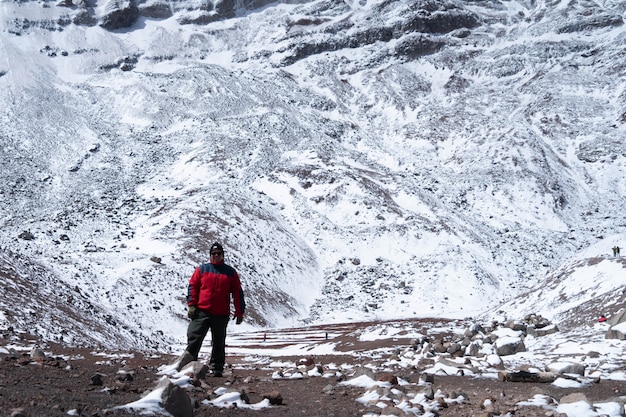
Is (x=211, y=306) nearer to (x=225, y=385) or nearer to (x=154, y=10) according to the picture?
(x=225, y=385)

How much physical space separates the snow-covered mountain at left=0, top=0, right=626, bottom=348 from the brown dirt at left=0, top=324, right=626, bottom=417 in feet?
34.5

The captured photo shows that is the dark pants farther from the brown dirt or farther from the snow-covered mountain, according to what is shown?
the snow-covered mountain

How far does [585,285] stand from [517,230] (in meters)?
55.1

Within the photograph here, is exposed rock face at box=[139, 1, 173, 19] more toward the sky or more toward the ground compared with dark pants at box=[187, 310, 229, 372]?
more toward the sky

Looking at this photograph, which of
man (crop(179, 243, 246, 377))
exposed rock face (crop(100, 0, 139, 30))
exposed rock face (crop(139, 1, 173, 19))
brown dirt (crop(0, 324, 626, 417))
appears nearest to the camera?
brown dirt (crop(0, 324, 626, 417))

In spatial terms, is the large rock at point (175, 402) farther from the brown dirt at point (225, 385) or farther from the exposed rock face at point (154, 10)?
the exposed rock face at point (154, 10)

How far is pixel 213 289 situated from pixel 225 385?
2.05 m

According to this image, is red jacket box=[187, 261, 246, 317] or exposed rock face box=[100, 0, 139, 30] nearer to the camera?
red jacket box=[187, 261, 246, 317]

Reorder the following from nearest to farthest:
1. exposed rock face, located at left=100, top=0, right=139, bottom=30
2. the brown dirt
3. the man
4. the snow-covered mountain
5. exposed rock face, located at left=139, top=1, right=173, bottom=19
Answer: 1. the brown dirt
2. the man
3. the snow-covered mountain
4. exposed rock face, located at left=100, top=0, right=139, bottom=30
5. exposed rock face, located at left=139, top=1, right=173, bottom=19

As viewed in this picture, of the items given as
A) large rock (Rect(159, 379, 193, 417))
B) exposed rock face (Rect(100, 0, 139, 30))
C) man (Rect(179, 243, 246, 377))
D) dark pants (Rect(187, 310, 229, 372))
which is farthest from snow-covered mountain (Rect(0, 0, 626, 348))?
large rock (Rect(159, 379, 193, 417))

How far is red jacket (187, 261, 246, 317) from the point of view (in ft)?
35.1

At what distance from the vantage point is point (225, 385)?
9.37 meters

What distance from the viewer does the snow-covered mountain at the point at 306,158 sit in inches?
1948

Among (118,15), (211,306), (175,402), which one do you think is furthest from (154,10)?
(175,402)
